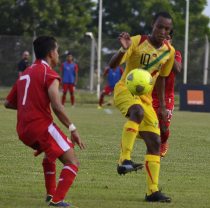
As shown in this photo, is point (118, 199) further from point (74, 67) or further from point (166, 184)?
point (74, 67)

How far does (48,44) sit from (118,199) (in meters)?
2.06

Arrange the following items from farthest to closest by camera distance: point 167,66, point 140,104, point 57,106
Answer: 1. point 167,66
2. point 140,104
3. point 57,106

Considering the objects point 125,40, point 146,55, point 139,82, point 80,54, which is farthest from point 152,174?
point 80,54

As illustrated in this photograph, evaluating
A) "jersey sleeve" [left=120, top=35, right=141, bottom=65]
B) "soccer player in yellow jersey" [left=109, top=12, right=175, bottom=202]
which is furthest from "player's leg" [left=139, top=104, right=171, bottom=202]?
"jersey sleeve" [left=120, top=35, right=141, bottom=65]

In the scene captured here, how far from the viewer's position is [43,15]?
53.8 metres

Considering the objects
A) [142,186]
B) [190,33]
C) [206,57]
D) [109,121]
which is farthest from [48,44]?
[190,33]

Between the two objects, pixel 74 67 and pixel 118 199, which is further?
pixel 74 67

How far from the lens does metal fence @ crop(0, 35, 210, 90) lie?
4134 cm

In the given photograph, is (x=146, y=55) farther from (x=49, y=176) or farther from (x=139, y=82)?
(x=49, y=176)

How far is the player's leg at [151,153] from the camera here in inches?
403

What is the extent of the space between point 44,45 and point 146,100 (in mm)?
1830

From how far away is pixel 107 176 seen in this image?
12.4 m

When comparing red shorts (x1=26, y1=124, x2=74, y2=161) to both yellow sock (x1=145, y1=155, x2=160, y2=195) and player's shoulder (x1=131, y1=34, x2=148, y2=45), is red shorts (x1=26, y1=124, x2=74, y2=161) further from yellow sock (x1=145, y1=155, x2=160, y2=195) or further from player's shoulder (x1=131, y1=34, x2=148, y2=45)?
player's shoulder (x1=131, y1=34, x2=148, y2=45)

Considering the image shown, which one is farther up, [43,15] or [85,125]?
[43,15]
